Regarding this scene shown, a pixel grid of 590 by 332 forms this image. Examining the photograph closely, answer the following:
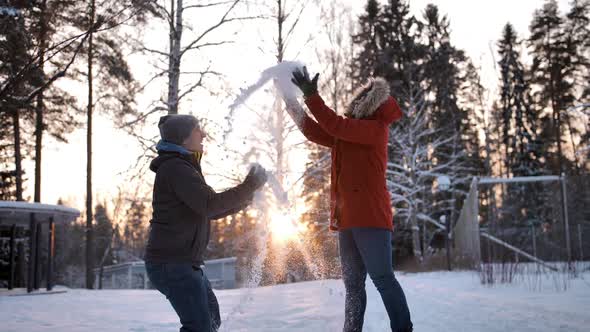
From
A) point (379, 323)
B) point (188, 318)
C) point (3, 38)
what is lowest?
point (379, 323)

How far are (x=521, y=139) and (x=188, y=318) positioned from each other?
33690 millimetres

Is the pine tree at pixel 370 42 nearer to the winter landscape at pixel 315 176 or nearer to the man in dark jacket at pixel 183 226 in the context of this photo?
the winter landscape at pixel 315 176

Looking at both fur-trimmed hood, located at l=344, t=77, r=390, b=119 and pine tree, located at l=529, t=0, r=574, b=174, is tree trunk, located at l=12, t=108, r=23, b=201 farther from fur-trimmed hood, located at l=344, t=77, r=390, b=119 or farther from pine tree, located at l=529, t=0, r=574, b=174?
pine tree, located at l=529, t=0, r=574, b=174

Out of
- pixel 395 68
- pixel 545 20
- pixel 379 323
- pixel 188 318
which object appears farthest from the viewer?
pixel 545 20

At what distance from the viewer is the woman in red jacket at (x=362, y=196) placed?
139 inches

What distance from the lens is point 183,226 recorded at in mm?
3014

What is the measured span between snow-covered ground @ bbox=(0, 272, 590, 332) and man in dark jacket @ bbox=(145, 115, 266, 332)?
1.87 meters

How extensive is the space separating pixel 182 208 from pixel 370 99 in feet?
4.91

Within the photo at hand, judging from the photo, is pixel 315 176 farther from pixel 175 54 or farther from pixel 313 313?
pixel 313 313

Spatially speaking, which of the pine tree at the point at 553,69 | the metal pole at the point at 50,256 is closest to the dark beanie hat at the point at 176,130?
the metal pole at the point at 50,256

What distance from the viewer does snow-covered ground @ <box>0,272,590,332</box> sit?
4863 millimetres

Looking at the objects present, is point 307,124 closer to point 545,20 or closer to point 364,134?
point 364,134

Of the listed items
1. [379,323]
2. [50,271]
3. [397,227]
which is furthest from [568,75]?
[379,323]

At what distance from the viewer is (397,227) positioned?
2497 cm
